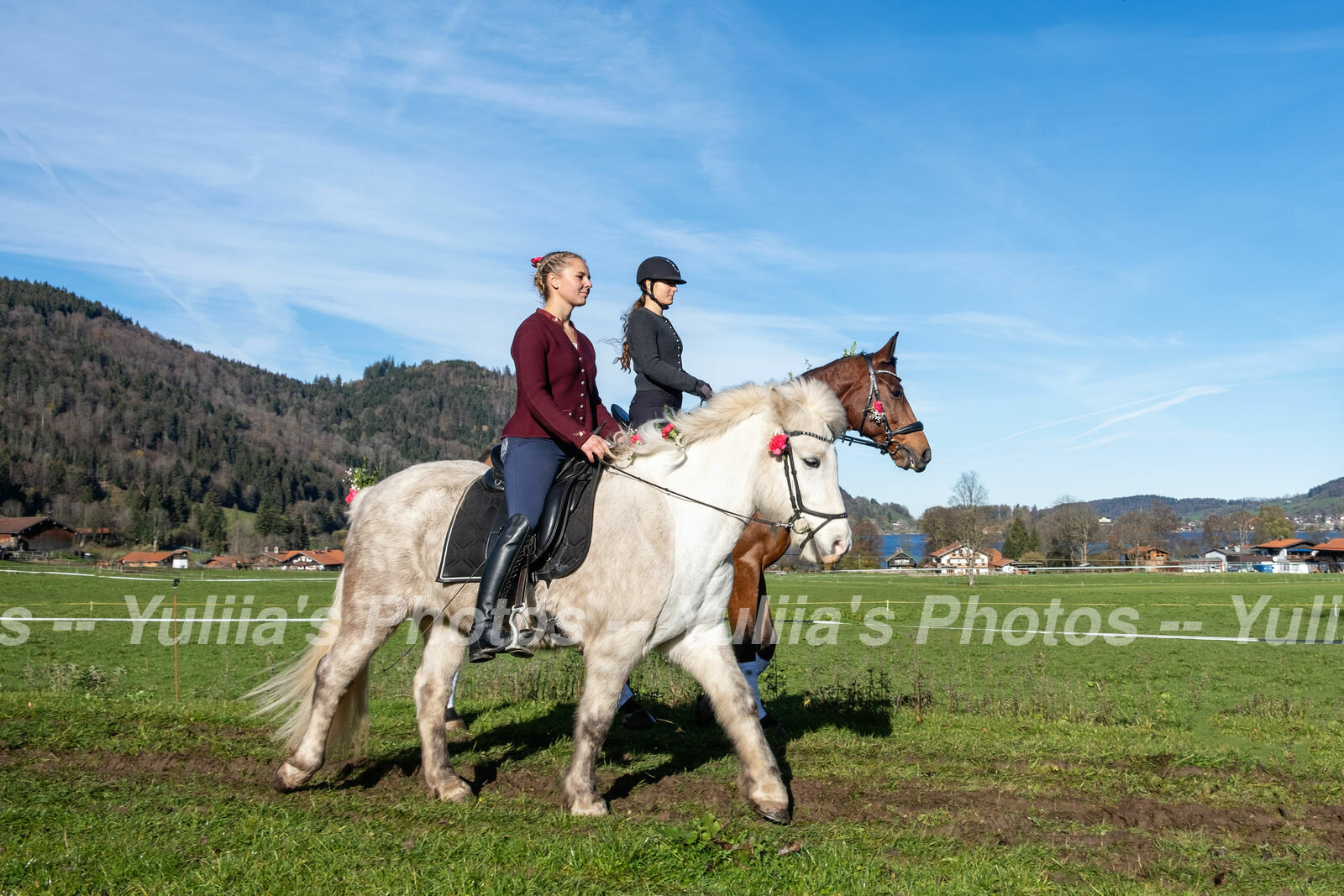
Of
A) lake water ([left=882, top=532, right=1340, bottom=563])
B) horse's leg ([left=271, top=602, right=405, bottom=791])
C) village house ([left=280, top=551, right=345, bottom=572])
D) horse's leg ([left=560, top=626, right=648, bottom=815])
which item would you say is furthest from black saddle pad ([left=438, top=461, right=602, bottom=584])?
village house ([left=280, top=551, right=345, bottom=572])

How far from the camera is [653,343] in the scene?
7.24 meters

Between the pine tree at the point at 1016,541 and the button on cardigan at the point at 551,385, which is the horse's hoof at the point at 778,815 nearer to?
the button on cardigan at the point at 551,385

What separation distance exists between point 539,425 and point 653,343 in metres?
1.55

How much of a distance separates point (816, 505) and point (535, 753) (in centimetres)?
357

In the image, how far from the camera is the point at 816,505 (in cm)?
570

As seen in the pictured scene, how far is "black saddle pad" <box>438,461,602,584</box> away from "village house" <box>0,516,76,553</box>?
144332 mm

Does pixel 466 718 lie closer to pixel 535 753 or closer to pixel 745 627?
pixel 535 753

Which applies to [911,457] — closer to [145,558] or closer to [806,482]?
[806,482]

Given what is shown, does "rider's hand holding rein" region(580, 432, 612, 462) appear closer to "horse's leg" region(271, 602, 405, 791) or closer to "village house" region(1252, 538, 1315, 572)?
"horse's leg" region(271, 602, 405, 791)

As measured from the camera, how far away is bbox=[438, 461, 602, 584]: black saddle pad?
574 cm

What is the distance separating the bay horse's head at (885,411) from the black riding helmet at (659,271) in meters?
2.22

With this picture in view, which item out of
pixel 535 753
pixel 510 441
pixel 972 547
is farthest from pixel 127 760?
pixel 972 547

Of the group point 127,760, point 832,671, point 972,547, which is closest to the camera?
point 127,760

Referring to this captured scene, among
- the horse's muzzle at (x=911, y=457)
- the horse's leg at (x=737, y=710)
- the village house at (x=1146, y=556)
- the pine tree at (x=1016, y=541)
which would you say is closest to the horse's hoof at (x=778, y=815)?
the horse's leg at (x=737, y=710)
